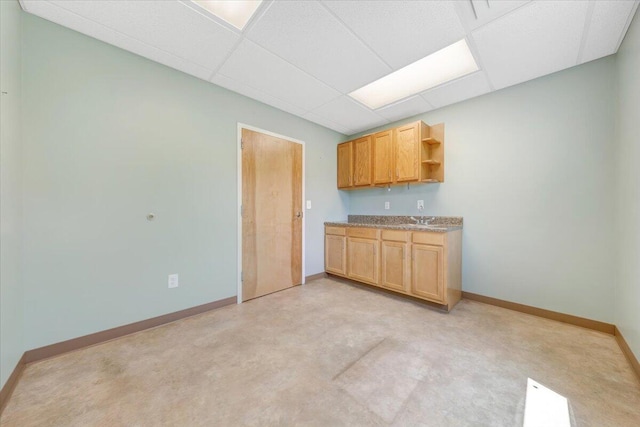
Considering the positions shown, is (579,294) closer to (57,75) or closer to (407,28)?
(407,28)

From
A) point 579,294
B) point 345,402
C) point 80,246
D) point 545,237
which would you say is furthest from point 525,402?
point 80,246

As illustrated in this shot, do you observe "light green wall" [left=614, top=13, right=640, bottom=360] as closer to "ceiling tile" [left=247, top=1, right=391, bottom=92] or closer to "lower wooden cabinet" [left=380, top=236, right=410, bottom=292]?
"lower wooden cabinet" [left=380, top=236, right=410, bottom=292]

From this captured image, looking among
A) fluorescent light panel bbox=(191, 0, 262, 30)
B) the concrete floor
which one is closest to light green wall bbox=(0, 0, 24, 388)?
the concrete floor

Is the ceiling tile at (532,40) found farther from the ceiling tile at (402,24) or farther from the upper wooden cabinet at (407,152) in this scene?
the upper wooden cabinet at (407,152)

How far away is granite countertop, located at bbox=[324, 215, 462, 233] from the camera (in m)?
2.63

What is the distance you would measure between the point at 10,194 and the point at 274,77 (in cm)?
216

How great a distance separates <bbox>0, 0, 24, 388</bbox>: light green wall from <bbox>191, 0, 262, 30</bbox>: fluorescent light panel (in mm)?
1138

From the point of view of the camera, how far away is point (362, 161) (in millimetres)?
3594

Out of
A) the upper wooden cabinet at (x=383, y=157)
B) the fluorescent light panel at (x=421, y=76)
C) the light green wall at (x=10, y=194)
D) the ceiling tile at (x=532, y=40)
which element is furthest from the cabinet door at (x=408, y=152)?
the light green wall at (x=10, y=194)

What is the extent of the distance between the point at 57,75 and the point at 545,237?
452 cm

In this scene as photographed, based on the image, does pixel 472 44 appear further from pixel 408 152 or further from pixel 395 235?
pixel 395 235

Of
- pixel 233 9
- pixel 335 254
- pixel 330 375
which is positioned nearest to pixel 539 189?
pixel 335 254

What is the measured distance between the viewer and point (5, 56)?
4.43ft

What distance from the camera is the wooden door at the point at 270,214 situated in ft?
9.20
